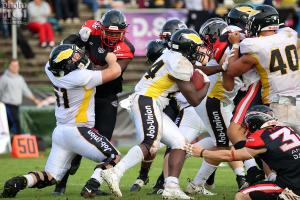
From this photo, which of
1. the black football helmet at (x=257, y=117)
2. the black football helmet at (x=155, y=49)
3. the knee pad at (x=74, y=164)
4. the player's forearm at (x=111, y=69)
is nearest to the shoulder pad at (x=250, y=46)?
the black football helmet at (x=257, y=117)

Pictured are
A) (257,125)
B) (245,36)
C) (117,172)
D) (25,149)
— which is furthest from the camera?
(25,149)

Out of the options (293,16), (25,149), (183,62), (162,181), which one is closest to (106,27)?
(183,62)

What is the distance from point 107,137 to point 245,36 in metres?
2.01

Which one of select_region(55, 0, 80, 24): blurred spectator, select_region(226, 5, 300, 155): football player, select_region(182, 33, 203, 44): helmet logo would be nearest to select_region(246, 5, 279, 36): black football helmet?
select_region(226, 5, 300, 155): football player

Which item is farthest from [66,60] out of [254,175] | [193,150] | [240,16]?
[254,175]

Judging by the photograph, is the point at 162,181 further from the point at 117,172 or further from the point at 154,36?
the point at 154,36

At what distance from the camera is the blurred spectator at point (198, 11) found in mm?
21141

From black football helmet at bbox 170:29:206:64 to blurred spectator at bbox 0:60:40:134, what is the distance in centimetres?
842

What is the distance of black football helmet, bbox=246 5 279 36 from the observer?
10.3 m

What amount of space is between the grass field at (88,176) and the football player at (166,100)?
1.49ft

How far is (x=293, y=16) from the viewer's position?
22.0 meters

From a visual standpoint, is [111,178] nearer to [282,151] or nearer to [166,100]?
[166,100]

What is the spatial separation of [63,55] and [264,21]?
2.19 meters

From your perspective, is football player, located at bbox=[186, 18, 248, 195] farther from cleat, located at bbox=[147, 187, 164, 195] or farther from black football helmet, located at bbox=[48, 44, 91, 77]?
black football helmet, located at bbox=[48, 44, 91, 77]
